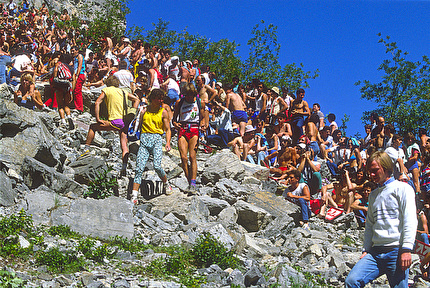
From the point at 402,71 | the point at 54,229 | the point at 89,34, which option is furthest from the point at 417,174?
the point at 89,34

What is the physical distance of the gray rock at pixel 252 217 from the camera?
9188mm

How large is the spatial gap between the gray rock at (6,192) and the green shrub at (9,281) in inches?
110

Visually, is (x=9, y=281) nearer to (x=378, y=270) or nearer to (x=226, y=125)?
(x=378, y=270)

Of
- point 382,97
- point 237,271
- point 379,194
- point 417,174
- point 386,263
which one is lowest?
point 237,271

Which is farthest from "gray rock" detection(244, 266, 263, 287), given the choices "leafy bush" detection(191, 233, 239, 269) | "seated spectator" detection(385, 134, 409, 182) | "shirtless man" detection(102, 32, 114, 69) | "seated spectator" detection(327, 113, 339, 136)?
"shirtless man" detection(102, 32, 114, 69)

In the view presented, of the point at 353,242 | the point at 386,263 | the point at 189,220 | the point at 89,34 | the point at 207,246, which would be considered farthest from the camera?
the point at 89,34

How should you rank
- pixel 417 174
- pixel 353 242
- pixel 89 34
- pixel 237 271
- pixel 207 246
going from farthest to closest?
pixel 89 34, pixel 417 174, pixel 353 242, pixel 207 246, pixel 237 271

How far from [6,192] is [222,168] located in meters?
5.22

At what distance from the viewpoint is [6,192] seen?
743cm

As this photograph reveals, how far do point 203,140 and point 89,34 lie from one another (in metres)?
14.1

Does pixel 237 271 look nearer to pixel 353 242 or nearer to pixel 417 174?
pixel 353 242

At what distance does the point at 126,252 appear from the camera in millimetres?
6633

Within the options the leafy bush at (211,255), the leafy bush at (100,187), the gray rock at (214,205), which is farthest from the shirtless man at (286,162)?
the leafy bush at (211,255)

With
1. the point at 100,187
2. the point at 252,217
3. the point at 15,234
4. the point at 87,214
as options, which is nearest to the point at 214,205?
the point at 252,217
